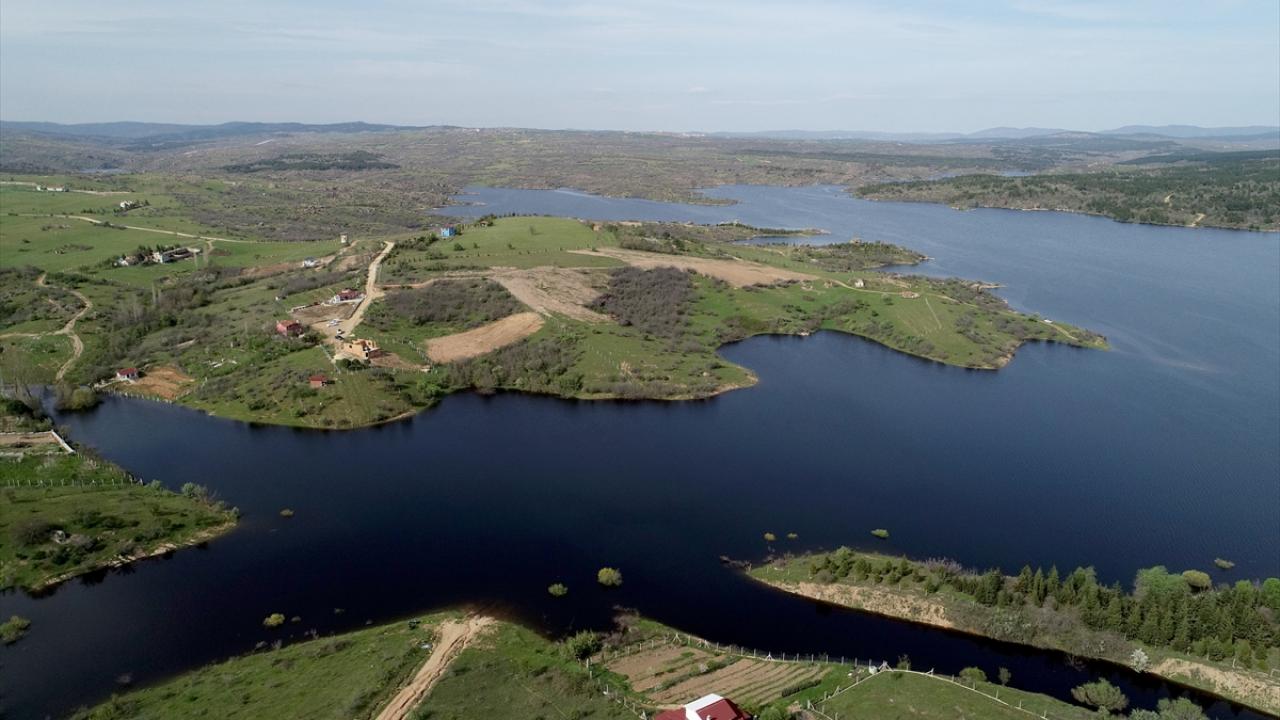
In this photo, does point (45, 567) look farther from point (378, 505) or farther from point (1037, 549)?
point (1037, 549)

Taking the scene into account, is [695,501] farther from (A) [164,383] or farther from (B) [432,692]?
(A) [164,383]

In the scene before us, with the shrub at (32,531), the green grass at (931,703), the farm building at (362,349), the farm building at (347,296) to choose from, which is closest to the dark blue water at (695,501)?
the green grass at (931,703)

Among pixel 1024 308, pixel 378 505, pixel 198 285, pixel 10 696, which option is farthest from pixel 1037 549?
pixel 198 285

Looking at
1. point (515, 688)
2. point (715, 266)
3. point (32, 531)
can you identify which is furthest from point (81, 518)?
point (715, 266)

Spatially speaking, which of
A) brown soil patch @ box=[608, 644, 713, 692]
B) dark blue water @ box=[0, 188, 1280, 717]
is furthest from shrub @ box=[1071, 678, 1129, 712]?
brown soil patch @ box=[608, 644, 713, 692]

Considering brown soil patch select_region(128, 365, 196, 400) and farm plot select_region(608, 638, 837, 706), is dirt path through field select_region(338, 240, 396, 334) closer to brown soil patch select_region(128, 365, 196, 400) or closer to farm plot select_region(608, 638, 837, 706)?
brown soil patch select_region(128, 365, 196, 400)

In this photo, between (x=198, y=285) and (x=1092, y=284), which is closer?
(x=198, y=285)
